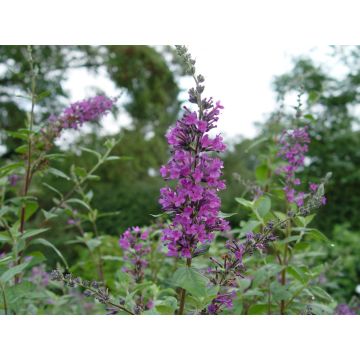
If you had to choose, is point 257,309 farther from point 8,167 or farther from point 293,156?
point 8,167

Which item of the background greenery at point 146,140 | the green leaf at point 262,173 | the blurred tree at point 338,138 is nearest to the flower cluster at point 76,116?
the green leaf at point 262,173

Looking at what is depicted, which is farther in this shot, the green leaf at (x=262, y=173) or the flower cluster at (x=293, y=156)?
the green leaf at (x=262, y=173)

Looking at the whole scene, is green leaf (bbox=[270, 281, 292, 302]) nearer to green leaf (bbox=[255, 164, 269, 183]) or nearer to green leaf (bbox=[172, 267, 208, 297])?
green leaf (bbox=[255, 164, 269, 183])

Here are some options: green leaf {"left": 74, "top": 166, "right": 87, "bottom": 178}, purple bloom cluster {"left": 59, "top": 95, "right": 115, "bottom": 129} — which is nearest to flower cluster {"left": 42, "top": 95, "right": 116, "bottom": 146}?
purple bloom cluster {"left": 59, "top": 95, "right": 115, "bottom": 129}

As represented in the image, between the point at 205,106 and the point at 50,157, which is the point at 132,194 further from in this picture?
the point at 205,106

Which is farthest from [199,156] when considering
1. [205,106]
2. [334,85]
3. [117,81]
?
[117,81]

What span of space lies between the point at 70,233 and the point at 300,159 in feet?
18.2

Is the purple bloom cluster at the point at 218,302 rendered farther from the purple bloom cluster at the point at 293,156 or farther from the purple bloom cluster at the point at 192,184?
the purple bloom cluster at the point at 293,156

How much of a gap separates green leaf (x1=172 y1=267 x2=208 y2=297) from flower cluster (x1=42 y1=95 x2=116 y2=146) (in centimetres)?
122

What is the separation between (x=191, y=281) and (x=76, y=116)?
4.30 ft

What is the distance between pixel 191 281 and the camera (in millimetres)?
1042

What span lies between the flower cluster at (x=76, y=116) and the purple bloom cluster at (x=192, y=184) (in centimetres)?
108

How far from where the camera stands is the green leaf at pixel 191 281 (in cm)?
103

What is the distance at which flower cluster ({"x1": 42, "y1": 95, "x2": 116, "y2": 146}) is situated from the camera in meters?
2.10
